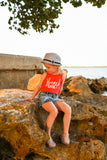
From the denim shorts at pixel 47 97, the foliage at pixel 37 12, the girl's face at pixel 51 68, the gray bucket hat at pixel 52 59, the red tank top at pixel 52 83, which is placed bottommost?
the denim shorts at pixel 47 97

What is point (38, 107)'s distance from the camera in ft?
8.61

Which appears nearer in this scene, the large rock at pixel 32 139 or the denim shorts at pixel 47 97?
the large rock at pixel 32 139

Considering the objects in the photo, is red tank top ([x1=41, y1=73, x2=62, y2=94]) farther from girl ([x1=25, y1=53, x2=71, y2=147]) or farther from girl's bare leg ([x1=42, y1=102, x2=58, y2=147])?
girl's bare leg ([x1=42, y1=102, x2=58, y2=147])

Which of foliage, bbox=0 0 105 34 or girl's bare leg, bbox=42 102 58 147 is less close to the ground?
foliage, bbox=0 0 105 34

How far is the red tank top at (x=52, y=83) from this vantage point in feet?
8.82

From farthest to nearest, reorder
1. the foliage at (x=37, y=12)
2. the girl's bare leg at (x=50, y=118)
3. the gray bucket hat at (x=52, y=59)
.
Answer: the foliage at (x=37, y=12) < the gray bucket hat at (x=52, y=59) < the girl's bare leg at (x=50, y=118)

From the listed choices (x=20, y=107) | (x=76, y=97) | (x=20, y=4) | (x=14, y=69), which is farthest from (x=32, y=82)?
(x=20, y=107)

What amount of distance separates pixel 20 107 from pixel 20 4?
487 centimetres

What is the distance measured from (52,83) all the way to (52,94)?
0.60ft

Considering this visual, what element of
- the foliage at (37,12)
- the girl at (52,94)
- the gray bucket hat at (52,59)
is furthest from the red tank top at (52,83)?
the foliage at (37,12)

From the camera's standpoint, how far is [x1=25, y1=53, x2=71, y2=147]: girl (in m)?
2.41

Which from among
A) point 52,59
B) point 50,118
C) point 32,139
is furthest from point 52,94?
point 32,139

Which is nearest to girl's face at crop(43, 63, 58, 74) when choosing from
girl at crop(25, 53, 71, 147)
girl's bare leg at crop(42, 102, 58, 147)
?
girl at crop(25, 53, 71, 147)

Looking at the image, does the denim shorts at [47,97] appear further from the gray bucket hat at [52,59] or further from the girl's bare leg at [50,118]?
the gray bucket hat at [52,59]
